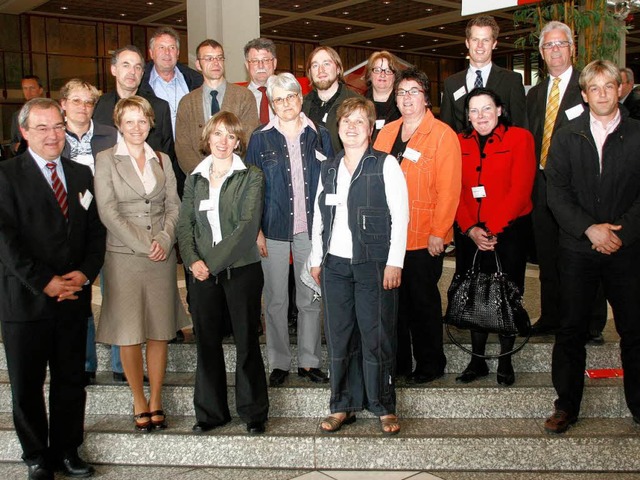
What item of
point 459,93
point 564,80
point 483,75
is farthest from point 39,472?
point 564,80

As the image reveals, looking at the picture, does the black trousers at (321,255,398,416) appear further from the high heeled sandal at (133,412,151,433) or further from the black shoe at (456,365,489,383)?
the high heeled sandal at (133,412,151,433)

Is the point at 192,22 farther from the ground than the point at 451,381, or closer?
farther from the ground

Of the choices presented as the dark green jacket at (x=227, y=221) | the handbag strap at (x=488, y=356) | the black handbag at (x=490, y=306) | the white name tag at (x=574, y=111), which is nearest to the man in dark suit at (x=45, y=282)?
the dark green jacket at (x=227, y=221)

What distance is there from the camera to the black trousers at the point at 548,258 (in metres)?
4.04

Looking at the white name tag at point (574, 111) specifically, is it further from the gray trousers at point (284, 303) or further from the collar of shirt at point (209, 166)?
the collar of shirt at point (209, 166)

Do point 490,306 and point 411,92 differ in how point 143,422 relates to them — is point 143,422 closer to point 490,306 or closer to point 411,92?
point 490,306

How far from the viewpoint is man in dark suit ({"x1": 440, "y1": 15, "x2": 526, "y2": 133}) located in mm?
4043

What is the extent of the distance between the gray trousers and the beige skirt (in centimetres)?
53

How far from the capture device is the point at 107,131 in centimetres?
394

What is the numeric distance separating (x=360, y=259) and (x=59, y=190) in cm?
145

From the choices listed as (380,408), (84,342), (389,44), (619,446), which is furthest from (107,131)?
(389,44)

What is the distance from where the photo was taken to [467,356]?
4.06 meters

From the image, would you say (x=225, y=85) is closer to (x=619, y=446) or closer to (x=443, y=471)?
(x=443, y=471)

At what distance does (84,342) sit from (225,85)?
181 cm
